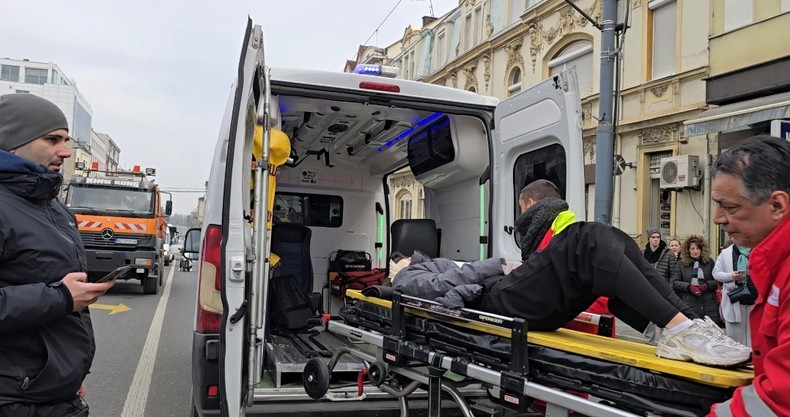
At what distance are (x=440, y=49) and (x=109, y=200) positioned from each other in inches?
672

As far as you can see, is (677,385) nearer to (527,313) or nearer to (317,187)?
(527,313)

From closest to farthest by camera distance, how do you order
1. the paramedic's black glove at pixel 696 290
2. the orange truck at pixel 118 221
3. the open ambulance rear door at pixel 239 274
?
the open ambulance rear door at pixel 239 274
the paramedic's black glove at pixel 696 290
the orange truck at pixel 118 221

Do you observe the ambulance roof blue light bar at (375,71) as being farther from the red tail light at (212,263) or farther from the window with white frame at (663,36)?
the window with white frame at (663,36)

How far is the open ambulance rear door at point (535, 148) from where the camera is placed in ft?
12.2

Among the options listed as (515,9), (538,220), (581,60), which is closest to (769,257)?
(538,220)

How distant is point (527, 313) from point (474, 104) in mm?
2065

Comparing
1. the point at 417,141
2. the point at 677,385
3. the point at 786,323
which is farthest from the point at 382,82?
the point at 786,323

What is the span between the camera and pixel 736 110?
1107 cm

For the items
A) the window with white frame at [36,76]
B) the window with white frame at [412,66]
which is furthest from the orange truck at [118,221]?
the window with white frame at [36,76]

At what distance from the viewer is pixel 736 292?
623 cm

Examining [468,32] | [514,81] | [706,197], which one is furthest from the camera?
[468,32]

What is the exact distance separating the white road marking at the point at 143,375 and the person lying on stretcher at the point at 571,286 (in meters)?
3.12

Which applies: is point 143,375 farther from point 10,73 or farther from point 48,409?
point 10,73

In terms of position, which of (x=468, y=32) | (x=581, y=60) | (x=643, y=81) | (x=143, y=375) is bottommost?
(x=143, y=375)
